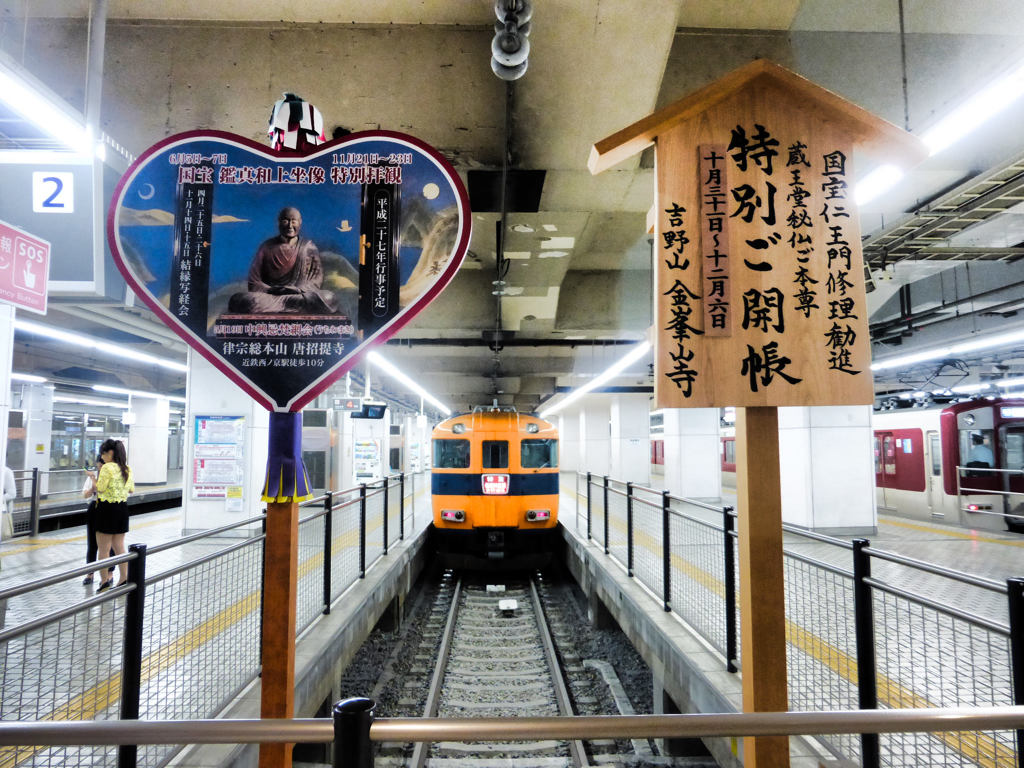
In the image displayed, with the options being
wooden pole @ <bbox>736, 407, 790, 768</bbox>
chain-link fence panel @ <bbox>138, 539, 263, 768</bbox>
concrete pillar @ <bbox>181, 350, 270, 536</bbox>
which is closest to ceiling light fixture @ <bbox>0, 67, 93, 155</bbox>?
chain-link fence panel @ <bbox>138, 539, 263, 768</bbox>

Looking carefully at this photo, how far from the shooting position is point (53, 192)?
4281mm

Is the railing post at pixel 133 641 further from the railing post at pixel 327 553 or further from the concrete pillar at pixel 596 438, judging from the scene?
the concrete pillar at pixel 596 438

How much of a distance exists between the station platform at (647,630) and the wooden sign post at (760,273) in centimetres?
78

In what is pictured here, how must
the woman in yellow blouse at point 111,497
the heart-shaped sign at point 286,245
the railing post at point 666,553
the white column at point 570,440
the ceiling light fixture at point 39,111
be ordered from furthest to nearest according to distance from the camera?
1. the white column at point 570,440
2. the woman in yellow blouse at point 111,497
3. the railing post at point 666,553
4. the ceiling light fixture at point 39,111
5. the heart-shaped sign at point 286,245

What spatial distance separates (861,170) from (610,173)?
240 centimetres

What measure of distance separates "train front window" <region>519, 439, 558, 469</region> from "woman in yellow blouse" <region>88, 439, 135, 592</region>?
6083 mm

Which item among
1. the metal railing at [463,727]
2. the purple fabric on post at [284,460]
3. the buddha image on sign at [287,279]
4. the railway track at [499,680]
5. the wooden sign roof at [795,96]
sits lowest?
the railway track at [499,680]

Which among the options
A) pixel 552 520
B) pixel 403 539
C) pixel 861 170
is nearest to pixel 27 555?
pixel 403 539

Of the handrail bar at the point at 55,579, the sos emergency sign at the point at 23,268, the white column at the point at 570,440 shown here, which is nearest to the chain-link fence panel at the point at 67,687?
the handrail bar at the point at 55,579

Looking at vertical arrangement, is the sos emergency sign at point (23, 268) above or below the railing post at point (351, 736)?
above

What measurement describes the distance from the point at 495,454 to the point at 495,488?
603 mm

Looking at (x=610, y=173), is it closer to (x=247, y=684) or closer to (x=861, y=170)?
(x=861, y=170)

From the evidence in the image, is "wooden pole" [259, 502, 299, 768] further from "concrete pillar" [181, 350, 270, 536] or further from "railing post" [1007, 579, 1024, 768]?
"concrete pillar" [181, 350, 270, 536]

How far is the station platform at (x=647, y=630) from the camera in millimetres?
2809
